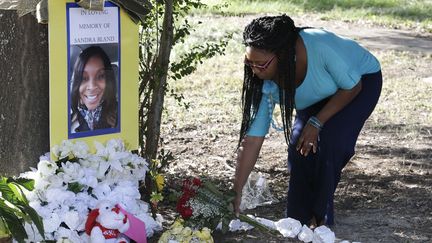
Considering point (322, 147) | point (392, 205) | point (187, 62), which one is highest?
point (187, 62)

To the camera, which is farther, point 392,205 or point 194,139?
point 194,139

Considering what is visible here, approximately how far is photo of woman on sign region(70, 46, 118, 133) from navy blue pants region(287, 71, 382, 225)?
4.02 ft

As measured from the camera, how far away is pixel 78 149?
396 cm

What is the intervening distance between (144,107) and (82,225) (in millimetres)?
1523

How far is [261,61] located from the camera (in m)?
4.38

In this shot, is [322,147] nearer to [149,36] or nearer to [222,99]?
[149,36]

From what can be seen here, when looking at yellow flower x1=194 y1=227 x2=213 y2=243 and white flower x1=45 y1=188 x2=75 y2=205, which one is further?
yellow flower x1=194 y1=227 x2=213 y2=243

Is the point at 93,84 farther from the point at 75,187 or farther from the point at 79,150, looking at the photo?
the point at 75,187

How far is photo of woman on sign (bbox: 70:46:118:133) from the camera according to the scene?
3.96 m

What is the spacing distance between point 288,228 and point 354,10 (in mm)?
10553

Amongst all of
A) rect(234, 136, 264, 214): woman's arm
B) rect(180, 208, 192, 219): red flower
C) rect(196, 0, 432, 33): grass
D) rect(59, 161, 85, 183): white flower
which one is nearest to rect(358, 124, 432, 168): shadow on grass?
rect(234, 136, 264, 214): woman's arm

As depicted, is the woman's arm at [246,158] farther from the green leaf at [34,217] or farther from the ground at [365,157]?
the green leaf at [34,217]

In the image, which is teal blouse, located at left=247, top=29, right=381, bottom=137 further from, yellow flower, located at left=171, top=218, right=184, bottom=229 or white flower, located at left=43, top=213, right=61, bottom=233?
white flower, located at left=43, top=213, right=61, bottom=233

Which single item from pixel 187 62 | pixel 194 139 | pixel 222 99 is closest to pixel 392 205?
pixel 187 62
